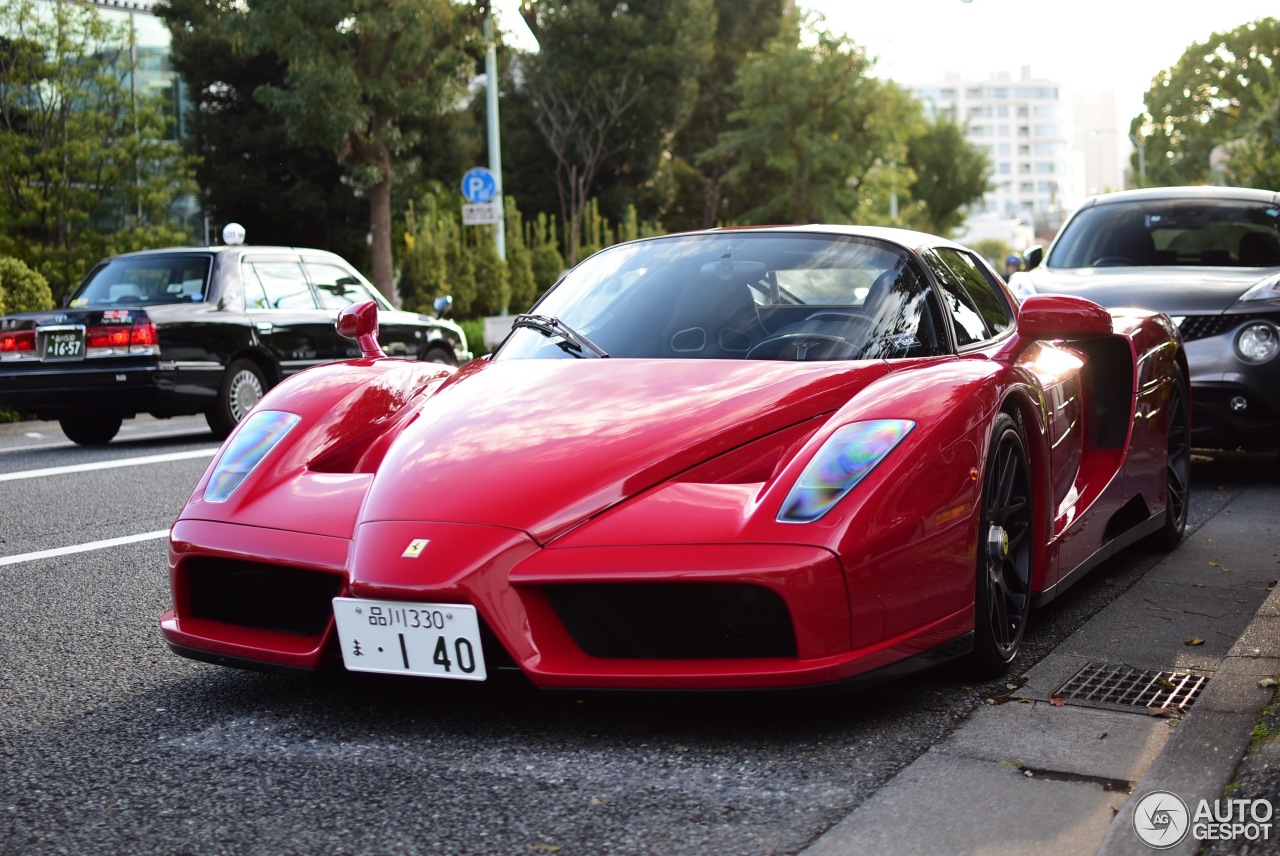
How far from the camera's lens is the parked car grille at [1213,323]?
7500 mm

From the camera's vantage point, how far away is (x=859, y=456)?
338cm

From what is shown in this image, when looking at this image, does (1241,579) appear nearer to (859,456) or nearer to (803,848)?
(859,456)

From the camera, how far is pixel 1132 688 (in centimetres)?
385

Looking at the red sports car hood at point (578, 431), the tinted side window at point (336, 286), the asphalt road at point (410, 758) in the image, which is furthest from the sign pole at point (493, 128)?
the asphalt road at point (410, 758)

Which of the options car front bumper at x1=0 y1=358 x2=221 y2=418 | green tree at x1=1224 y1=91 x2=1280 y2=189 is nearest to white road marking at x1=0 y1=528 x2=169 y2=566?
car front bumper at x1=0 y1=358 x2=221 y2=418

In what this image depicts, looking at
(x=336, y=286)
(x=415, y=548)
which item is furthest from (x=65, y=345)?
(x=415, y=548)

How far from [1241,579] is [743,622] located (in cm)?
289

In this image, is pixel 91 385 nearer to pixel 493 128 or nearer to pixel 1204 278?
pixel 1204 278

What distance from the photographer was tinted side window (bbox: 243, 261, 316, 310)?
39.3 ft

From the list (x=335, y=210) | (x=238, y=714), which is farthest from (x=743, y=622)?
(x=335, y=210)

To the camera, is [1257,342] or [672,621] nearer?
[672,621]

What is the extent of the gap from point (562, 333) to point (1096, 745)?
6.20 feet

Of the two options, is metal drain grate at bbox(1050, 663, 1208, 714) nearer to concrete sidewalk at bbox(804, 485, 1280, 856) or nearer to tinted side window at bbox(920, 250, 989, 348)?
concrete sidewalk at bbox(804, 485, 1280, 856)

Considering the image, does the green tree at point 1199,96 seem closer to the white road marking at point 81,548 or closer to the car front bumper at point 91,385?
the car front bumper at point 91,385
